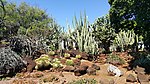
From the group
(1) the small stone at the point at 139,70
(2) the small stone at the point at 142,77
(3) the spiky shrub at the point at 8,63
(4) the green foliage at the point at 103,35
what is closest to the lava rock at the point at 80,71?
(1) the small stone at the point at 139,70

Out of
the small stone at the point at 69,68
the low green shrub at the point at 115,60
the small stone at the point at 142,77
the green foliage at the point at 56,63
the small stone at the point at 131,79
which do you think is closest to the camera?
the small stone at the point at 142,77

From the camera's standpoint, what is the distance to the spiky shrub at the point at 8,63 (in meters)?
12.4

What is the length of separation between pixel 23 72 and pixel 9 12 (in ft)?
66.6

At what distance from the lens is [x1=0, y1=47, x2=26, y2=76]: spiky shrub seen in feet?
40.7

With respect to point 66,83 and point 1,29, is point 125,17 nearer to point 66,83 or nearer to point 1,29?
point 1,29

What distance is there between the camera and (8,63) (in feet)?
40.9

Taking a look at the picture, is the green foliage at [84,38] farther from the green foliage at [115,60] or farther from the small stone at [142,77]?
the small stone at [142,77]

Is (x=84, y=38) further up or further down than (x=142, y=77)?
further up

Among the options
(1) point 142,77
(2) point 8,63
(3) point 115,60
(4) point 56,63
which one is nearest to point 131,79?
(1) point 142,77

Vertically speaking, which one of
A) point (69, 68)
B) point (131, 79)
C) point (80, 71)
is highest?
point (69, 68)

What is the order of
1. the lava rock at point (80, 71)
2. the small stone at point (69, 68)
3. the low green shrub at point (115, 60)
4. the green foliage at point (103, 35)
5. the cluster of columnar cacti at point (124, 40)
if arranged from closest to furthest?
the lava rock at point (80, 71)
the small stone at point (69, 68)
the low green shrub at point (115, 60)
the cluster of columnar cacti at point (124, 40)
the green foliage at point (103, 35)

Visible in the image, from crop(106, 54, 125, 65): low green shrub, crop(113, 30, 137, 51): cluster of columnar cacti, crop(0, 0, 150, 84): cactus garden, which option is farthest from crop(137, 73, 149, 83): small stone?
crop(113, 30, 137, 51): cluster of columnar cacti

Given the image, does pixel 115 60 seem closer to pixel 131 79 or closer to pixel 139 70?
pixel 139 70

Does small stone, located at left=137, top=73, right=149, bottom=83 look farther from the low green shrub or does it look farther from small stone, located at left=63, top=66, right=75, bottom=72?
small stone, located at left=63, top=66, right=75, bottom=72
